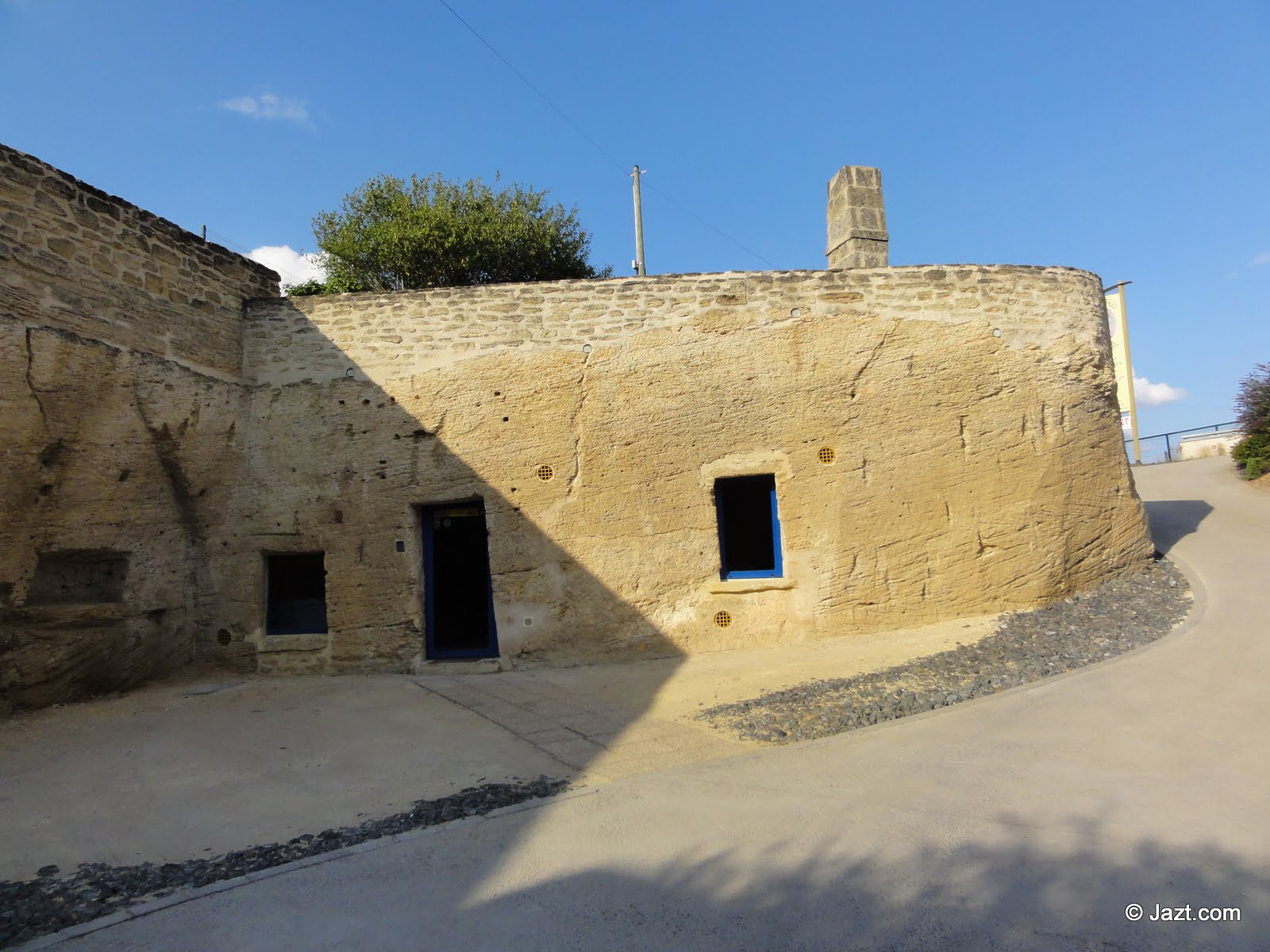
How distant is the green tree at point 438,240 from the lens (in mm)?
15141

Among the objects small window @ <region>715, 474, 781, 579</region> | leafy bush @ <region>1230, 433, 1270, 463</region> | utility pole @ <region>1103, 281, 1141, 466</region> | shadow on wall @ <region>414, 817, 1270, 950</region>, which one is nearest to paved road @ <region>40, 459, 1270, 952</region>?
shadow on wall @ <region>414, 817, 1270, 950</region>

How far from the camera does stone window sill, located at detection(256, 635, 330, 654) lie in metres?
7.20

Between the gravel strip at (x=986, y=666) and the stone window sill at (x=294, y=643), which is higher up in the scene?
the stone window sill at (x=294, y=643)

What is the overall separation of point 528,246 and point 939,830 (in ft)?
47.4

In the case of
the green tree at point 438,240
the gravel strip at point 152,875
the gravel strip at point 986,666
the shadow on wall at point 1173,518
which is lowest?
the gravel strip at point 152,875

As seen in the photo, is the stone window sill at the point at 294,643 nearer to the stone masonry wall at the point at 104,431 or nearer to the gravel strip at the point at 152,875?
the stone masonry wall at the point at 104,431

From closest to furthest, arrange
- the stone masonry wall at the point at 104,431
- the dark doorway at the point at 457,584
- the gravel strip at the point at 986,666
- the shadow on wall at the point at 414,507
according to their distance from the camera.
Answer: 1. the gravel strip at the point at 986,666
2. the stone masonry wall at the point at 104,431
3. the shadow on wall at the point at 414,507
4. the dark doorway at the point at 457,584

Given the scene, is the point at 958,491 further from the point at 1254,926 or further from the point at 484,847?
the point at 484,847

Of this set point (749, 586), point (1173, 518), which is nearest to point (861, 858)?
point (749, 586)

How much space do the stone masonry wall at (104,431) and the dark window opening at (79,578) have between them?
0.04ft

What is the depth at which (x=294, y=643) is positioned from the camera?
285 inches

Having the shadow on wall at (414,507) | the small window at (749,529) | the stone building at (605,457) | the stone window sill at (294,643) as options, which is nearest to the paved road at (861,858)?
the stone building at (605,457)

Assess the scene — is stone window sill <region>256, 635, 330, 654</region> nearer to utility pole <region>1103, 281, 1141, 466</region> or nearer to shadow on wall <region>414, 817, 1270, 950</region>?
shadow on wall <region>414, 817, 1270, 950</region>

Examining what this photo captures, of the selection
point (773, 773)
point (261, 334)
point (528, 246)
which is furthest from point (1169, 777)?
point (528, 246)
